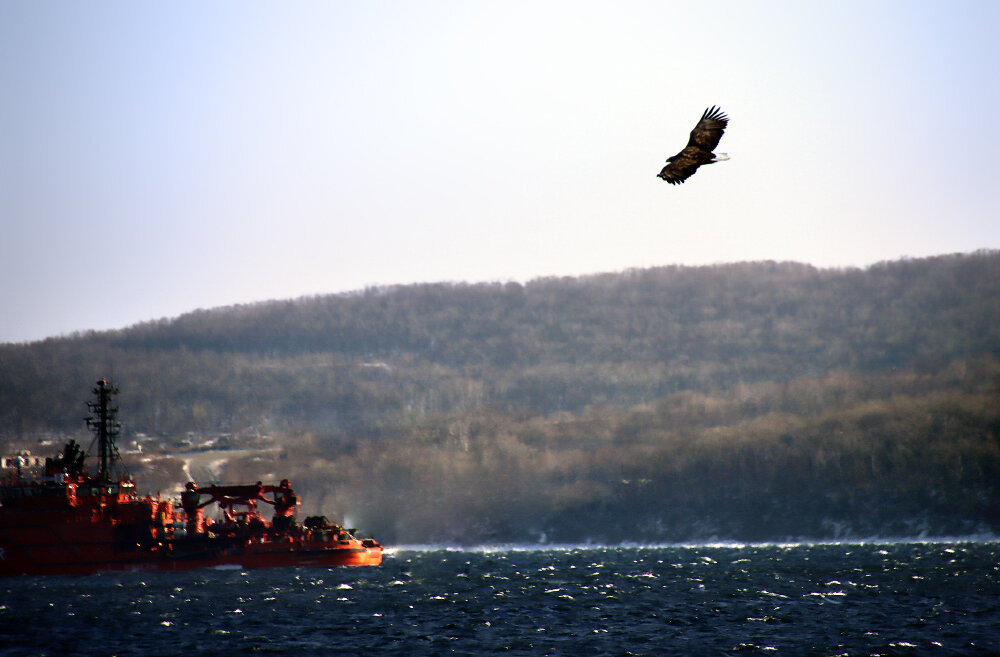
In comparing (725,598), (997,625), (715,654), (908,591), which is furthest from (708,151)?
(908,591)

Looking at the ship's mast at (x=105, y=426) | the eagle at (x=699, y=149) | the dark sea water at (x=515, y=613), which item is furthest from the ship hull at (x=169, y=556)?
the eagle at (x=699, y=149)

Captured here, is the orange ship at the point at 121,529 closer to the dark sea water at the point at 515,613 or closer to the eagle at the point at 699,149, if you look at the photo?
the dark sea water at the point at 515,613

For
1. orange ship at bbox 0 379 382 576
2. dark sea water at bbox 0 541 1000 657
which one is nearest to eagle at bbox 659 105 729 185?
dark sea water at bbox 0 541 1000 657

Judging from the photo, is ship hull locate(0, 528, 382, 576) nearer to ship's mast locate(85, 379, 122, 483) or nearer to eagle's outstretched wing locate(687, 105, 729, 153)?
ship's mast locate(85, 379, 122, 483)

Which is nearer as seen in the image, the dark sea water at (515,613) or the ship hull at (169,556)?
the dark sea water at (515,613)

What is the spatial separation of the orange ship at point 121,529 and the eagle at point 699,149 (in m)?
89.8

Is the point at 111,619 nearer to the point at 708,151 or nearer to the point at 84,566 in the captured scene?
the point at 84,566

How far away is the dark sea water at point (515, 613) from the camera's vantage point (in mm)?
58031

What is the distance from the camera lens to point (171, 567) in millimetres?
111875

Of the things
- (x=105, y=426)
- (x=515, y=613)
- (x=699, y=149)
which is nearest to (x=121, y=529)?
(x=105, y=426)

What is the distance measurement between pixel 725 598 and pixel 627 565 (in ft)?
163

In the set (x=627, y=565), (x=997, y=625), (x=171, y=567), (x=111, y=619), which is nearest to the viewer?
(x=997, y=625)

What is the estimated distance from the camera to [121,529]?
360 feet

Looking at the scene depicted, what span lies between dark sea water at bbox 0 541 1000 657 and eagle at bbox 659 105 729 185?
31.4 m
